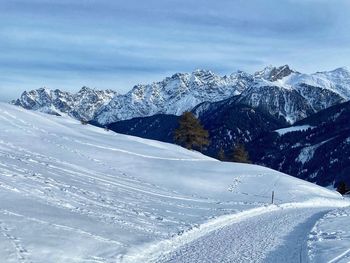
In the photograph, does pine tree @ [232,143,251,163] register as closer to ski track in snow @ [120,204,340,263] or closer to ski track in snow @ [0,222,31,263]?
ski track in snow @ [120,204,340,263]

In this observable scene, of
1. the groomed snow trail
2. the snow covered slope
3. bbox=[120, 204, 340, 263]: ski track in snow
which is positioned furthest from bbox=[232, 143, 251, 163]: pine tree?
the groomed snow trail

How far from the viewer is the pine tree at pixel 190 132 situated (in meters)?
74.6

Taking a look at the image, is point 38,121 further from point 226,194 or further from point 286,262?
point 286,262

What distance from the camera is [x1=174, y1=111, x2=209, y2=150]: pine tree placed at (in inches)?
2936

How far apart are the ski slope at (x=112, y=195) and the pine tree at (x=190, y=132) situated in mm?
9655

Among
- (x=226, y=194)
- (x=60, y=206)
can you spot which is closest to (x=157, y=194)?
(x=226, y=194)

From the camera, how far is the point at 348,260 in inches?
691

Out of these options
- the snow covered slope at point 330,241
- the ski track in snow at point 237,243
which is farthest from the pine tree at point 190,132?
the snow covered slope at point 330,241

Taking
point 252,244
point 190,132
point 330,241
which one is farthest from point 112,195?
point 190,132

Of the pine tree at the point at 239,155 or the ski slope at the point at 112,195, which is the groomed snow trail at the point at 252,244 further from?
the pine tree at the point at 239,155

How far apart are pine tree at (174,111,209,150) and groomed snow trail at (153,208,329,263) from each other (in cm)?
4477

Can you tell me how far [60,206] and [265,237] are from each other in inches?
378

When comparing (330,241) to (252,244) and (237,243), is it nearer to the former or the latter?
(252,244)

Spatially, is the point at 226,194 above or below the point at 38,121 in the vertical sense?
below
